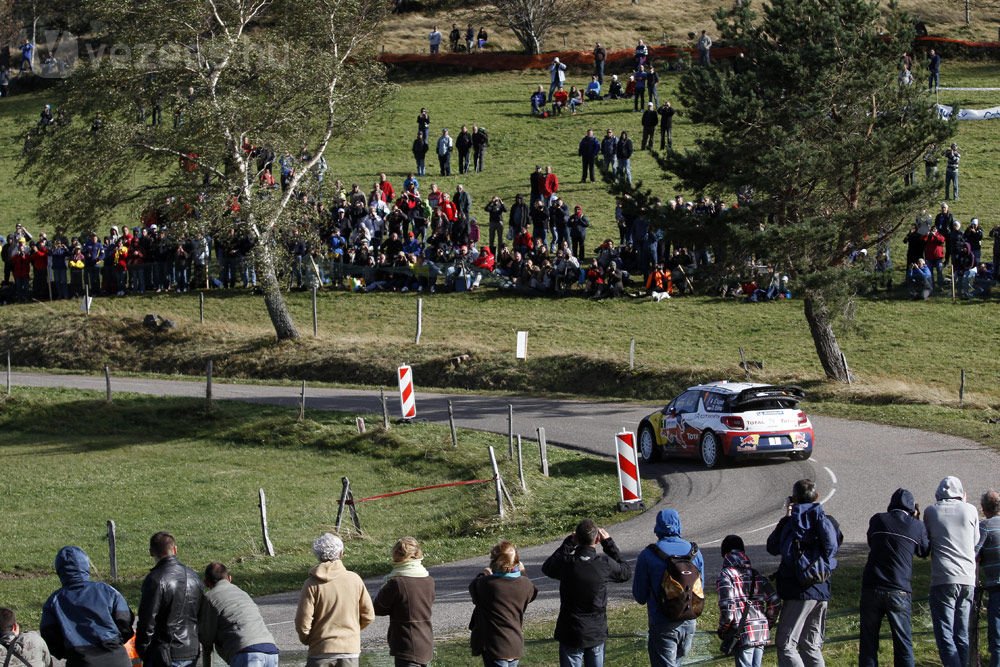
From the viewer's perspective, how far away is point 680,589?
34.6 feet

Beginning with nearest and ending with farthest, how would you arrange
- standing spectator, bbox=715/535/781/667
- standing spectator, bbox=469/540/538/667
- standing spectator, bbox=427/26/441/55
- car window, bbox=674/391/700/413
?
standing spectator, bbox=469/540/538/667 < standing spectator, bbox=715/535/781/667 < car window, bbox=674/391/700/413 < standing spectator, bbox=427/26/441/55

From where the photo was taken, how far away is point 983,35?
70688mm

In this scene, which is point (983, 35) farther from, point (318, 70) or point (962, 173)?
point (318, 70)

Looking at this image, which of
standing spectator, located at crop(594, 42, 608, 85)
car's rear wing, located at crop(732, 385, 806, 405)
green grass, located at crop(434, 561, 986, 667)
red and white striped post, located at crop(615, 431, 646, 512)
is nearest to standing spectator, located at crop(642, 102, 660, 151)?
standing spectator, located at crop(594, 42, 608, 85)

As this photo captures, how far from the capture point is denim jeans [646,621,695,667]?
10758mm

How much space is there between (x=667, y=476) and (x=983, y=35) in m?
54.0

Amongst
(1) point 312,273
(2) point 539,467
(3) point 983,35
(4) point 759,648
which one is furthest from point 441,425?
(3) point 983,35

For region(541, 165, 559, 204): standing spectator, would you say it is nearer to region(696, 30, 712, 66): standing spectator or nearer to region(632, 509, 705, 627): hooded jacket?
region(696, 30, 712, 66): standing spectator

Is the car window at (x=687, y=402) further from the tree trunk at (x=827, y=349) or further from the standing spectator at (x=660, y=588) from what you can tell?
the standing spectator at (x=660, y=588)

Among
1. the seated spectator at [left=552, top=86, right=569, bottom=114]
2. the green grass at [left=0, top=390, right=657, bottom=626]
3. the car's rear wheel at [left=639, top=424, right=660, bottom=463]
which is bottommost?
the green grass at [left=0, top=390, right=657, bottom=626]

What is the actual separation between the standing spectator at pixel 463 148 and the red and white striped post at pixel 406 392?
25.0m

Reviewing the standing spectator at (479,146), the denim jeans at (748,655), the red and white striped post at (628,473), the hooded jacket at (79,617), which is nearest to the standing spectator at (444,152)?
the standing spectator at (479,146)

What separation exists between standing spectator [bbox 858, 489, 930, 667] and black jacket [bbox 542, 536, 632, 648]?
227cm

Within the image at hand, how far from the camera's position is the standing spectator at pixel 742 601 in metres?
10.8
